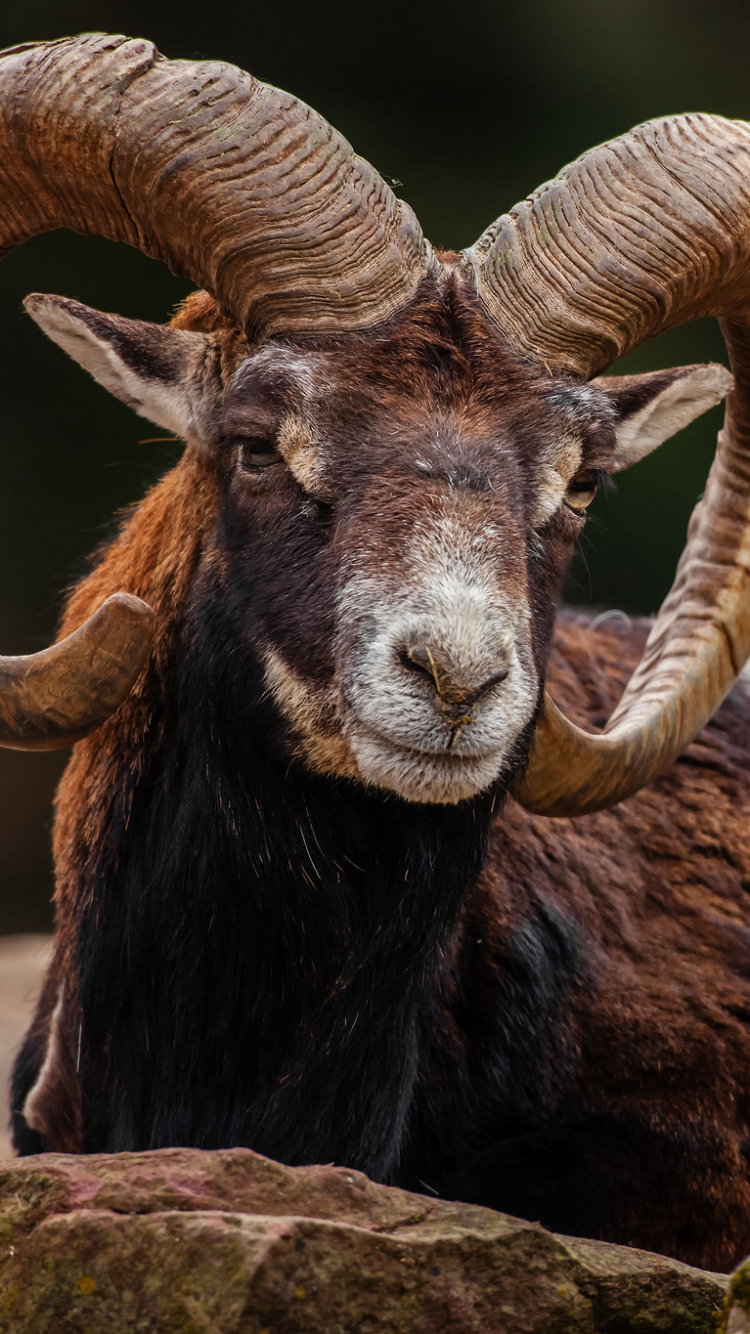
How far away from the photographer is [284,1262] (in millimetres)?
3779

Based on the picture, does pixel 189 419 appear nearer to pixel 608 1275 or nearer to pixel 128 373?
pixel 128 373

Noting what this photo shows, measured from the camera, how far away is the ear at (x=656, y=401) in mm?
6445

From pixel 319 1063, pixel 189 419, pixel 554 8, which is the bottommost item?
pixel 319 1063

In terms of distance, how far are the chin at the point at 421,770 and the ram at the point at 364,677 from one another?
0.04 feet

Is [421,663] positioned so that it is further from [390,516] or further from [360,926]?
[360,926]

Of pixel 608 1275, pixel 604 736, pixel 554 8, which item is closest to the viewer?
pixel 608 1275

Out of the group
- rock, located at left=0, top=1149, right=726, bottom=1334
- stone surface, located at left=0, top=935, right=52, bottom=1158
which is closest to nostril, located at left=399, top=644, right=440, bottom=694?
rock, located at left=0, top=1149, right=726, bottom=1334

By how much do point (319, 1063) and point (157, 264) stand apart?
10013 millimetres

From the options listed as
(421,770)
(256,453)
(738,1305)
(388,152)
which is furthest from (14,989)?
(738,1305)

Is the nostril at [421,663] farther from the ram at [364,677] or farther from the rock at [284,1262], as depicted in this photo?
the rock at [284,1262]

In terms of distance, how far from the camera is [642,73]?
611 inches

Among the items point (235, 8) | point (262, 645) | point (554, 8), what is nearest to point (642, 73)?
point (554, 8)

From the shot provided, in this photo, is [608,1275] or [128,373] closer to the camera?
[608,1275]

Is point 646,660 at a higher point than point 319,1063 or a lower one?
higher
